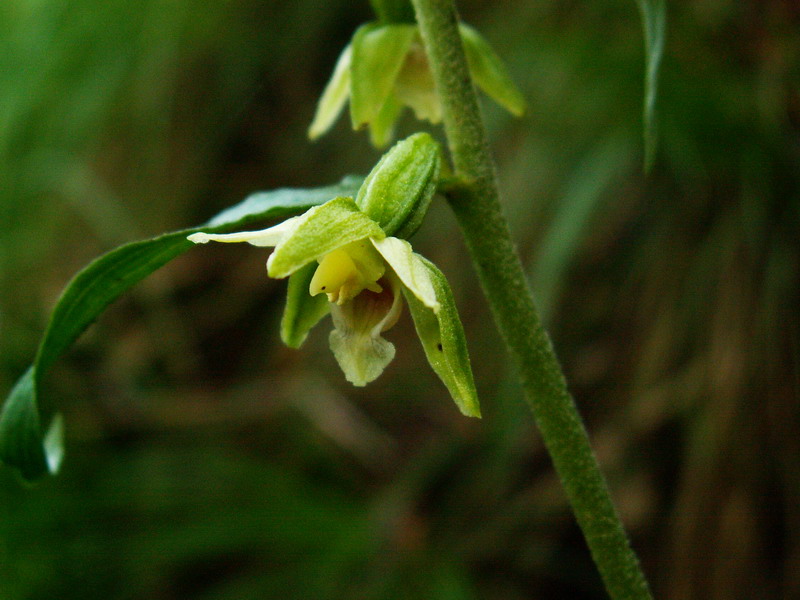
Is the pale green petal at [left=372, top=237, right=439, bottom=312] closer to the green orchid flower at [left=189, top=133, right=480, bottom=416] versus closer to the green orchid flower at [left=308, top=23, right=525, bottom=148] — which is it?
the green orchid flower at [left=189, top=133, right=480, bottom=416]

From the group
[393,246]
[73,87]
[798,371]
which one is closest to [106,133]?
[73,87]

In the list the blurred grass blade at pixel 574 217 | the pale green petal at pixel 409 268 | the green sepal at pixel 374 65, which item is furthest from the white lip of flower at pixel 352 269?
the blurred grass blade at pixel 574 217

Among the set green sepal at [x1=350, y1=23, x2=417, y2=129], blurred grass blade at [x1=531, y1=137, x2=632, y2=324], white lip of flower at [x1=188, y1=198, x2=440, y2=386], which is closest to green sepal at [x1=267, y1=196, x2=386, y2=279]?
white lip of flower at [x1=188, y1=198, x2=440, y2=386]

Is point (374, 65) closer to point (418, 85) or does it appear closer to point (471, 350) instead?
point (418, 85)

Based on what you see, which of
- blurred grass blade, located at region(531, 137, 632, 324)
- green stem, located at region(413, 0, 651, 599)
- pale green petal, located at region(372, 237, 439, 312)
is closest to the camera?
pale green petal, located at region(372, 237, 439, 312)

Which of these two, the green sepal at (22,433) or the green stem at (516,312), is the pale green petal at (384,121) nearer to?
the green stem at (516,312)

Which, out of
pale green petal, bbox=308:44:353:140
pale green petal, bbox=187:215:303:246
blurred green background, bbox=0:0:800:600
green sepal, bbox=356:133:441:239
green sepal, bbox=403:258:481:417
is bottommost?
blurred green background, bbox=0:0:800:600

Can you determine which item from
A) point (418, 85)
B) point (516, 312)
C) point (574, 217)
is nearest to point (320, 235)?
point (516, 312)
